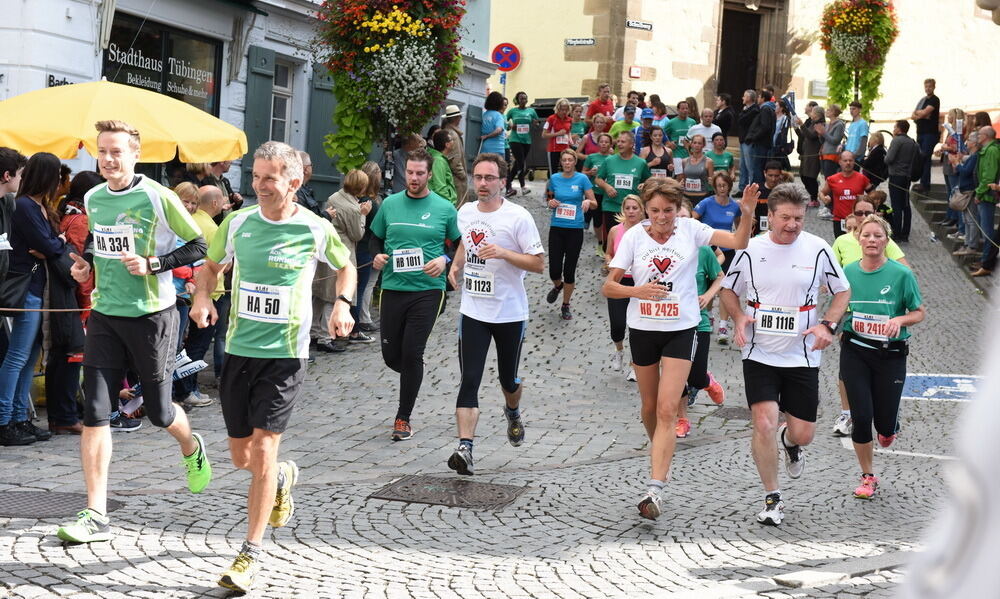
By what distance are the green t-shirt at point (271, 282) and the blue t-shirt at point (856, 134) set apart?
18.7 metres

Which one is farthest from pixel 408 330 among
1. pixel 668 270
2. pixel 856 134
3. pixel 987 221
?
pixel 856 134

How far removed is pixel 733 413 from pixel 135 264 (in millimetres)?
6577

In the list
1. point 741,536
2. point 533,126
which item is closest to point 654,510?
point 741,536

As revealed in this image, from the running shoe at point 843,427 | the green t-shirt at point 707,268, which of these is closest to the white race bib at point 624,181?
the green t-shirt at point 707,268

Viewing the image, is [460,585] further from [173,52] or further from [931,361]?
[173,52]

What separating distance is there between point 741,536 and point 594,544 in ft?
2.80

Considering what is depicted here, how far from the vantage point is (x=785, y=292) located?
745cm

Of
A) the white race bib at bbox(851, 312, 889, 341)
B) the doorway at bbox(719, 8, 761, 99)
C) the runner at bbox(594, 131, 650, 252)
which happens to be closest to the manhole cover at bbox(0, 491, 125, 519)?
the white race bib at bbox(851, 312, 889, 341)

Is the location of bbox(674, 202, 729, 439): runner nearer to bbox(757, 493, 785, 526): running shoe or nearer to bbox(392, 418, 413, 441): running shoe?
bbox(392, 418, 413, 441): running shoe

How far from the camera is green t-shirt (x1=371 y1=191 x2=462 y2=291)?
29.9 feet

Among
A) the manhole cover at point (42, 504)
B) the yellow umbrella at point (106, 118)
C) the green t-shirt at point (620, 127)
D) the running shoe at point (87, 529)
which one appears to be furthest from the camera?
the green t-shirt at point (620, 127)

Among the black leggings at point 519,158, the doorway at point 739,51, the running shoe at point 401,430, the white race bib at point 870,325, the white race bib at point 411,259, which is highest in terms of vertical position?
the doorway at point 739,51

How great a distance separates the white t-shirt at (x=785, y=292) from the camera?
7.42 m

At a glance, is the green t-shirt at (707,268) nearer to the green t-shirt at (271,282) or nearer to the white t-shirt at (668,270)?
the white t-shirt at (668,270)
